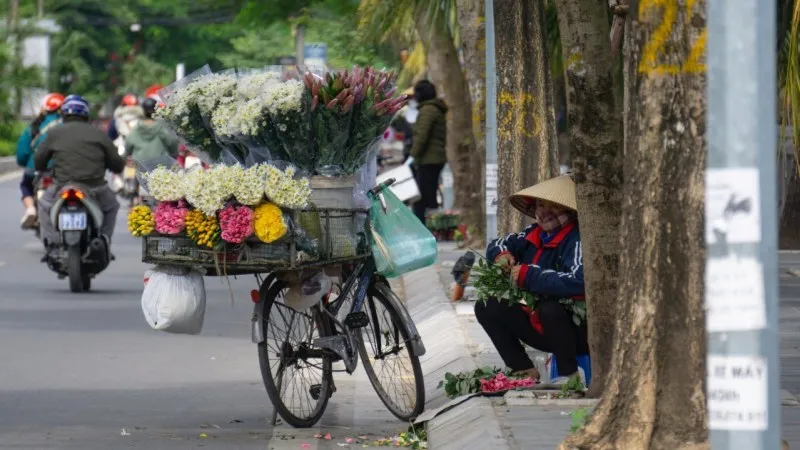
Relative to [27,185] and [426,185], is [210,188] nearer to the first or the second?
[27,185]

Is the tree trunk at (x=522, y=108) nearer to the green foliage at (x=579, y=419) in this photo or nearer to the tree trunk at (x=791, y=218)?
the tree trunk at (x=791, y=218)

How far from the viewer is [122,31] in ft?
279

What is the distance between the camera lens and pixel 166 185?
8.82 meters

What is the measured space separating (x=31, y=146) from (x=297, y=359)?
11346 mm

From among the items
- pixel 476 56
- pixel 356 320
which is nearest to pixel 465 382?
pixel 356 320

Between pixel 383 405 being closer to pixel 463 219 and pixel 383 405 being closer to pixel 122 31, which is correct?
pixel 463 219

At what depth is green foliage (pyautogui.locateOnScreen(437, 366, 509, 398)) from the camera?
9352mm

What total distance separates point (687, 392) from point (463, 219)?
14793mm

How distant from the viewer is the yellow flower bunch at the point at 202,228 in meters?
8.70

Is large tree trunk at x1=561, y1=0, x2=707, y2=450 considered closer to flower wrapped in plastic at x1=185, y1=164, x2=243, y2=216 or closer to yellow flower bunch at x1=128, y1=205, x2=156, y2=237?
flower wrapped in plastic at x1=185, y1=164, x2=243, y2=216


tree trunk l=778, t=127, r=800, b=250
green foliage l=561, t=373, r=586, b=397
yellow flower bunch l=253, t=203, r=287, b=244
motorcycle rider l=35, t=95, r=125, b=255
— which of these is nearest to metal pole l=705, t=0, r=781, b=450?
green foliage l=561, t=373, r=586, b=397

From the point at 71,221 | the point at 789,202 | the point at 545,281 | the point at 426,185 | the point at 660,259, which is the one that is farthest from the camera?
the point at 426,185

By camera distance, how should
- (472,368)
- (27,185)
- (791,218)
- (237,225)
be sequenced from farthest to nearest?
(27,185) < (791,218) < (472,368) < (237,225)

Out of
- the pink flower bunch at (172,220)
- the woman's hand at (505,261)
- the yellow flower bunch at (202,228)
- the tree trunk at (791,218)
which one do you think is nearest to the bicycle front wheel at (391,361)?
the woman's hand at (505,261)
